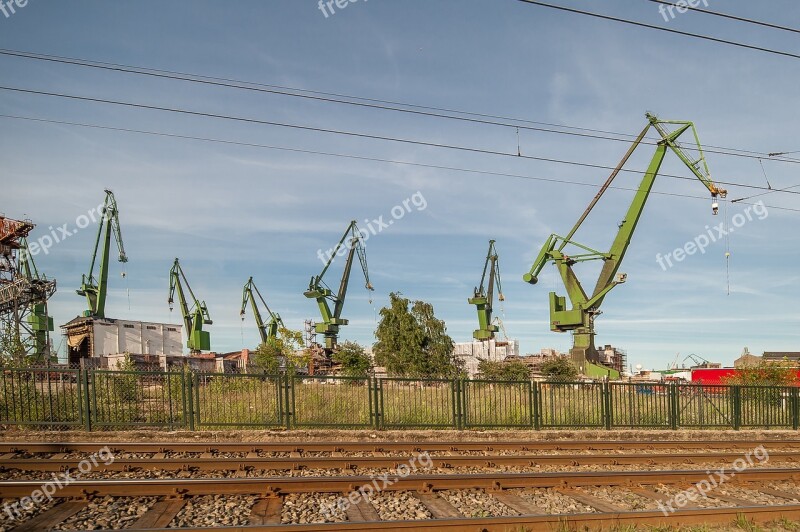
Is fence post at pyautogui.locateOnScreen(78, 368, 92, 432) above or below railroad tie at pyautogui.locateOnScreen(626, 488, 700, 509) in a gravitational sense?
above

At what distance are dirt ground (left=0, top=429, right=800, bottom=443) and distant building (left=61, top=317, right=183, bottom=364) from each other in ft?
188

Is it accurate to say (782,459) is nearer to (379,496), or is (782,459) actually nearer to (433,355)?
(379,496)

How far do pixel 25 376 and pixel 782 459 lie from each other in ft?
62.9

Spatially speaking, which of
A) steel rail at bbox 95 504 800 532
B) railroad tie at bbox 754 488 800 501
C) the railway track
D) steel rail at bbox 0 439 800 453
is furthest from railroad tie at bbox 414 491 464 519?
railroad tie at bbox 754 488 800 501

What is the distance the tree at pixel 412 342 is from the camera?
167 ft

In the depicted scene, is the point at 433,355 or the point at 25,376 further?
the point at 433,355

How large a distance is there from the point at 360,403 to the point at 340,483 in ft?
30.0

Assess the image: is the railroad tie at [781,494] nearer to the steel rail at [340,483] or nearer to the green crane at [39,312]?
the steel rail at [340,483]

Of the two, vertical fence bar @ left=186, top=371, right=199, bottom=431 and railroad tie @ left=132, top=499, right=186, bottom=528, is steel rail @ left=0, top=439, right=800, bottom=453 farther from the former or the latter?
railroad tie @ left=132, top=499, right=186, bottom=528

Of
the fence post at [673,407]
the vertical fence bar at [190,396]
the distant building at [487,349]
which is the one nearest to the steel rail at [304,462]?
the vertical fence bar at [190,396]

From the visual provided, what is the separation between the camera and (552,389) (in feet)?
56.9

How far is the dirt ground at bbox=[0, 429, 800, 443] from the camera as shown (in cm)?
1384

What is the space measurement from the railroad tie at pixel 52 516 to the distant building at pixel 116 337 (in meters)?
64.5

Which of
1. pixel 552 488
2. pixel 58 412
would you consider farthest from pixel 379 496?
pixel 58 412
